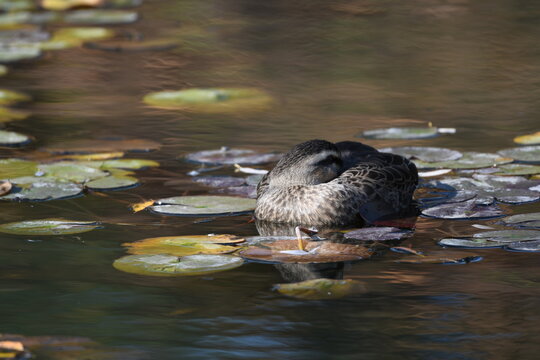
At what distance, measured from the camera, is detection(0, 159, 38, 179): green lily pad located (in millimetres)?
7961

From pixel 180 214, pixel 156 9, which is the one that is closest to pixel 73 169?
pixel 180 214

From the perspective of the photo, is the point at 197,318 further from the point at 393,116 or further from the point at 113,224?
the point at 393,116

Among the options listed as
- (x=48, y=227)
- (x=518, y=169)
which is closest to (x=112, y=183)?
(x=48, y=227)

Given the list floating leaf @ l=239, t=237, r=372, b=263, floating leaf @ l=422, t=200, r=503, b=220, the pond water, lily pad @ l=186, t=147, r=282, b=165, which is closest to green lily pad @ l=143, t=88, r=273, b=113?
the pond water

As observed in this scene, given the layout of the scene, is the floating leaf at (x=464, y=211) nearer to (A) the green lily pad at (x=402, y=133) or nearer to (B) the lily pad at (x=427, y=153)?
(B) the lily pad at (x=427, y=153)

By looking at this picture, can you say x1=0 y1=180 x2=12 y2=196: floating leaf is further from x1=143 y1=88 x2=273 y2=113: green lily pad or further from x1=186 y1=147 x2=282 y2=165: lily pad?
x1=143 y1=88 x2=273 y2=113: green lily pad

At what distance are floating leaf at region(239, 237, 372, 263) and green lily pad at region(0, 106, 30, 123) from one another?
15.7 feet

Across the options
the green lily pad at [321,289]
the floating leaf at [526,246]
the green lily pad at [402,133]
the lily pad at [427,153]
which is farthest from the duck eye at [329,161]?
the green lily pad at [402,133]

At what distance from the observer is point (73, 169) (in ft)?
26.4

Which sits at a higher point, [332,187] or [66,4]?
[66,4]

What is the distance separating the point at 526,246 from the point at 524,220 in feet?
1.86

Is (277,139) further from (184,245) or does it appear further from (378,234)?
(184,245)

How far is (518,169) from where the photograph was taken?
26.0 feet

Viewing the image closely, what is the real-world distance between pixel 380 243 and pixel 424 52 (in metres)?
7.82
